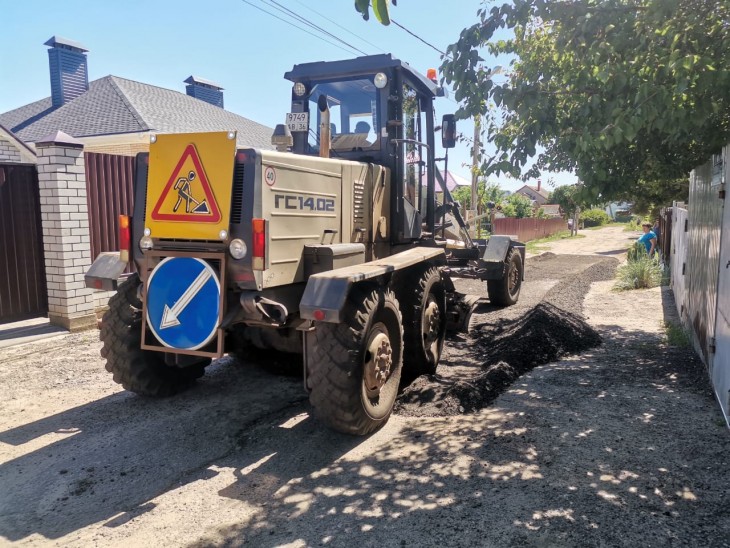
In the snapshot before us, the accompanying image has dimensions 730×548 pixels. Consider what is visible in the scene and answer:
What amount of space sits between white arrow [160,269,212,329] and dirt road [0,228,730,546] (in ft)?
3.01

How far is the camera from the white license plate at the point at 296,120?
5646mm

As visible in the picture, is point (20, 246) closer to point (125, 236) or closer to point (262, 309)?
point (125, 236)

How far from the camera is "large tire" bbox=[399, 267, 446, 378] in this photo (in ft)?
17.5

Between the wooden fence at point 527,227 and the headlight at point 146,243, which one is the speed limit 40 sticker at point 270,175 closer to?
the headlight at point 146,243

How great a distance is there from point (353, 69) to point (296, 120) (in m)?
0.79

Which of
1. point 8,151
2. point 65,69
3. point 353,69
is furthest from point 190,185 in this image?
point 65,69

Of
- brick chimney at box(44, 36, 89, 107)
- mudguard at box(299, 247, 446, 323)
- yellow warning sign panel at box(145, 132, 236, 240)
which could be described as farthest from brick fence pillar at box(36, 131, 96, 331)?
brick chimney at box(44, 36, 89, 107)

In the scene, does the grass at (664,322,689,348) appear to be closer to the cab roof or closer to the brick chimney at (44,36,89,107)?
the cab roof

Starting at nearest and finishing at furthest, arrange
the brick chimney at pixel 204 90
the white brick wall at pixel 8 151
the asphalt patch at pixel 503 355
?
1. the asphalt patch at pixel 503 355
2. the white brick wall at pixel 8 151
3. the brick chimney at pixel 204 90

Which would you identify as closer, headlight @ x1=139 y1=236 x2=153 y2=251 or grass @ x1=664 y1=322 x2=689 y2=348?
headlight @ x1=139 y1=236 x2=153 y2=251

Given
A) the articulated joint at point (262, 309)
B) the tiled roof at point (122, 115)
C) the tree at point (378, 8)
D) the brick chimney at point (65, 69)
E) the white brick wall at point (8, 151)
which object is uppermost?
the brick chimney at point (65, 69)

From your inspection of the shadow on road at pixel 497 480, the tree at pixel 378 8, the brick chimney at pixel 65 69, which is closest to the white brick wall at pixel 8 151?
the brick chimney at pixel 65 69

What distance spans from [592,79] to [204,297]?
11.9 ft

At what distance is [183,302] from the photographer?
408 cm
